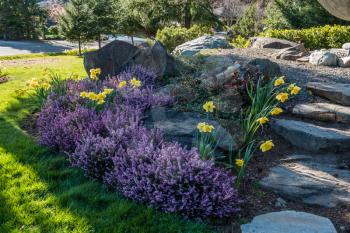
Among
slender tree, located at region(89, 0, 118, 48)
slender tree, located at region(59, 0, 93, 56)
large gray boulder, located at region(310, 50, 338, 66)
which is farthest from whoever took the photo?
slender tree, located at region(89, 0, 118, 48)

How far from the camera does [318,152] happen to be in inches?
155

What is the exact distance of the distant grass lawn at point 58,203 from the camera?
2777mm

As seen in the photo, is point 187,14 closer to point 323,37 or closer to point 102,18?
point 102,18

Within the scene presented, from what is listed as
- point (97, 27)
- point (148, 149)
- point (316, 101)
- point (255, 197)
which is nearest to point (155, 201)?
point (148, 149)

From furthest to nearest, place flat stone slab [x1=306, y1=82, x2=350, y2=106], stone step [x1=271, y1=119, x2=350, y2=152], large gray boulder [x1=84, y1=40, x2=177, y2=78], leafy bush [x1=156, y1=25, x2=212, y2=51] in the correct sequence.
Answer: leafy bush [x1=156, y1=25, x2=212, y2=51], large gray boulder [x1=84, y1=40, x2=177, y2=78], flat stone slab [x1=306, y1=82, x2=350, y2=106], stone step [x1=271, y1=119, x2=350, y2=152]

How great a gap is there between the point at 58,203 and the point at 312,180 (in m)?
2.17

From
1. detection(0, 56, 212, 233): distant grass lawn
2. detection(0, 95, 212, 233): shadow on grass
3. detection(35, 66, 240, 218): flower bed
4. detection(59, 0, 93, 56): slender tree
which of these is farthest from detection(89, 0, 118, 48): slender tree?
detection(0, 95, 212, 233): shadow on grass

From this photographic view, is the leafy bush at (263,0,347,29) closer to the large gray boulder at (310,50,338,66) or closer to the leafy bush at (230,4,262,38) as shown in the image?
the leafy bush at (230,4,262,38)

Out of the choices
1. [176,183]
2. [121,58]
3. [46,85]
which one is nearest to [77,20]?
[121,58]

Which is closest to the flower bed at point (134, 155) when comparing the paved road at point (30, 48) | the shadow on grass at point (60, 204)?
the shadow on grass at point (60, 204)

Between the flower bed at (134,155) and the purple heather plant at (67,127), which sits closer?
the flower bed at (134,155)

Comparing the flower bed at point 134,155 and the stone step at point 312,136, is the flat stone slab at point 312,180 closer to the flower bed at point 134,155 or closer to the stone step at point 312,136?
the stone step at point 312,136

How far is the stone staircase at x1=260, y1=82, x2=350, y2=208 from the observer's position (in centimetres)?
325

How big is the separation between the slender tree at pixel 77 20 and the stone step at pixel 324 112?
1240 centimetres
